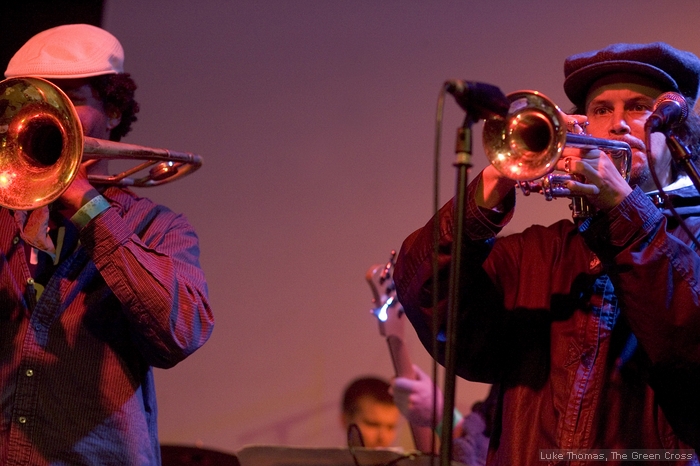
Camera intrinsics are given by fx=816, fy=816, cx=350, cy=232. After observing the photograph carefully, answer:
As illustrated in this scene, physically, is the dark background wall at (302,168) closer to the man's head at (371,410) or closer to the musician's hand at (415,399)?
the man's head at (371,410)

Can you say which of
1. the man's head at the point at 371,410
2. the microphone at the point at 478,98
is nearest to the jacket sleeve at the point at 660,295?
the microphone at the point at 478,98

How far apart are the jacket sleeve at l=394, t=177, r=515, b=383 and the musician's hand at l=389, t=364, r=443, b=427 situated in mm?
1173

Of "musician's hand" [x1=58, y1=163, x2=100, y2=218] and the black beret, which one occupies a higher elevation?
the black beret

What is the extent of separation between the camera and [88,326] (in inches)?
86.7

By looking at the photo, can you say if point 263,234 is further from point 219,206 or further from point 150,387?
point 150,387

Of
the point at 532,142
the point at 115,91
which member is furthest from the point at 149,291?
the point at 532,142

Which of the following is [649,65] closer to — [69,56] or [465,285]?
[465,285]

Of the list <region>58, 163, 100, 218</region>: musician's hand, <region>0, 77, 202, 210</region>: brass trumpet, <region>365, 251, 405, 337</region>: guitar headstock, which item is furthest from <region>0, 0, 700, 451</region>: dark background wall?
<region>58, 163, 100, 218</region>: musician's hand

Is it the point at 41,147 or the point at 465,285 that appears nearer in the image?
the point at 465,285

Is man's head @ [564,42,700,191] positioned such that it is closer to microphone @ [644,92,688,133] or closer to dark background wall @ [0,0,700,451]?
microphone @ [644,92,688,133]

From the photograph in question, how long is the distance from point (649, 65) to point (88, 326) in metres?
1.67

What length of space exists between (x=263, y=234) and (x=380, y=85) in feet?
2.93

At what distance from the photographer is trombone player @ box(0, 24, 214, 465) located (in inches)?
A: 83.3

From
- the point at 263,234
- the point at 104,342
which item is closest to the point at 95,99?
the point at 104,342
